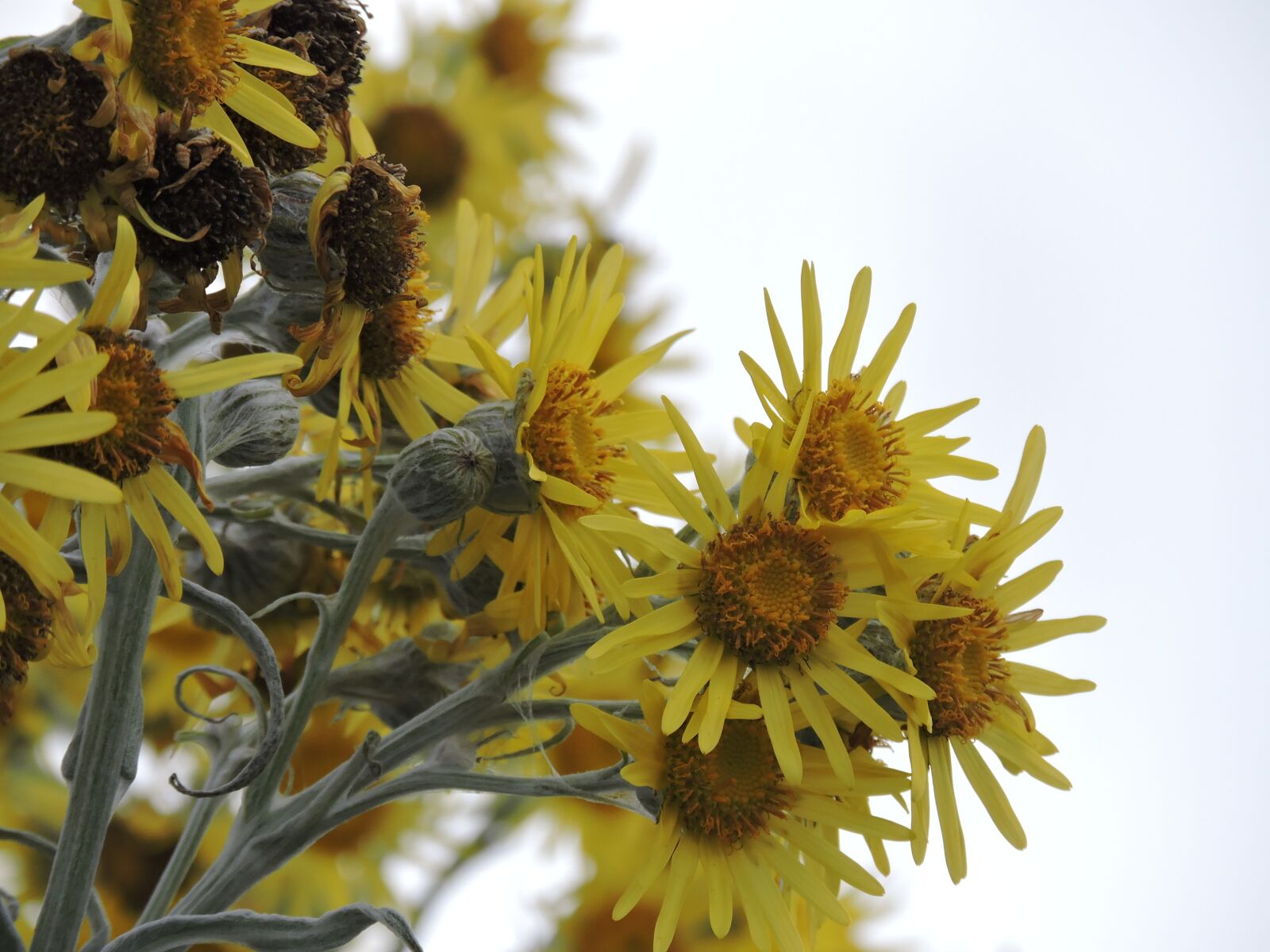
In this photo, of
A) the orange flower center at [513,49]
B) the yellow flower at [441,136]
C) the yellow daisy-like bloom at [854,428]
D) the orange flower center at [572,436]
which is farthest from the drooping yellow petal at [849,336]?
the orange flower center at [513,49]

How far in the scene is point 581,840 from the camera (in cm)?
89

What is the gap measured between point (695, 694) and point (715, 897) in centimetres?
8

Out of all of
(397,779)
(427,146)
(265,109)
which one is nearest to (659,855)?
(397,779)

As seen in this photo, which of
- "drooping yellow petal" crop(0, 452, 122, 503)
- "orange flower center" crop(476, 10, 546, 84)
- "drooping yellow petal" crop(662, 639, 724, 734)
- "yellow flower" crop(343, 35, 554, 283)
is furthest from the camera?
"orange flower center" crop(476, 10, 546, 84)

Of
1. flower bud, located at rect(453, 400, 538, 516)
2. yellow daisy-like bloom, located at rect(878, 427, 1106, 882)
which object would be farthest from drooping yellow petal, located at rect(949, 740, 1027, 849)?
flower bud, located at rect(453, 400, 538, 516)

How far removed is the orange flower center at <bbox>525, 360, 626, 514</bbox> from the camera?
Answer: 55cm

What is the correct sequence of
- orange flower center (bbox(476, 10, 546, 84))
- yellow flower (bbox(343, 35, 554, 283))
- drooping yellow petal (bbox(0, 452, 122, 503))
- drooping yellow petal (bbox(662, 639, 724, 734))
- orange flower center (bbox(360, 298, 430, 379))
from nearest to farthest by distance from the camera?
drooping yellow petal (bbox(0, 452, 122, 503)) < drooping yellow petal (bbox(662, 639, 724, 734)) < orange flower center (bbox(360, 298, 430, 379)) < yellow flower (bbox(343, 35, 554, 283)) < orange flower center (bbox(476, 10, 546, 84))

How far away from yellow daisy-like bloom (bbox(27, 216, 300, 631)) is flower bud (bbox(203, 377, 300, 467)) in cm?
6

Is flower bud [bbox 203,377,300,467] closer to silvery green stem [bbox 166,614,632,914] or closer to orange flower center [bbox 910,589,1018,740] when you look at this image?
silvery green stem [bbox 166,614,632,914]

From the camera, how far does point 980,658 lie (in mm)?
537

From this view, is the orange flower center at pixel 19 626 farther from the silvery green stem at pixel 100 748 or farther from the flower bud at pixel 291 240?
the flower bud at pixel 291 240

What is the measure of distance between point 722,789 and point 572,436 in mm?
170

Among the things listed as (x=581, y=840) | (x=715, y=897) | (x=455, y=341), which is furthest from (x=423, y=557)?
(x=581, y=840)

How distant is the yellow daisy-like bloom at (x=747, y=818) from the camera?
1.62 ft
